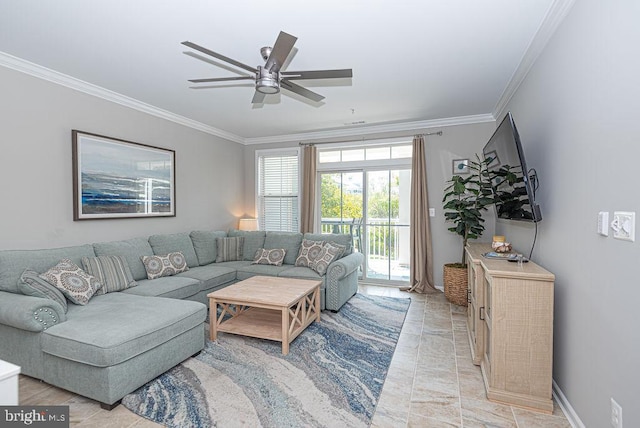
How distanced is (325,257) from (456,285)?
1.72 meters

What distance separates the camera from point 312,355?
2.77 metres

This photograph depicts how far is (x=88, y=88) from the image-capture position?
3.37 metres

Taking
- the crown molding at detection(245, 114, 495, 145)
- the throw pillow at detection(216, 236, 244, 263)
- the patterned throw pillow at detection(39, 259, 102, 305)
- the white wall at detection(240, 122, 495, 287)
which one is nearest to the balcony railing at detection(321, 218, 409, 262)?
the white wall at detection(240, 122, 495, 287)

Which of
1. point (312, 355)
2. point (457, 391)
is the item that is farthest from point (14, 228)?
point (457, 391)

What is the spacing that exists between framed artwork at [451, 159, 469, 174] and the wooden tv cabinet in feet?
9.01

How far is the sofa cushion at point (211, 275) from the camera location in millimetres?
3758

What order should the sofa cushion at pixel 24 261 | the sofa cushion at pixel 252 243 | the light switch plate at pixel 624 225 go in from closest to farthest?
the light switch plate at pixel 624 225 < the sofa cushion at pixel 24 261 < the sofa cushion at pixel 252 243

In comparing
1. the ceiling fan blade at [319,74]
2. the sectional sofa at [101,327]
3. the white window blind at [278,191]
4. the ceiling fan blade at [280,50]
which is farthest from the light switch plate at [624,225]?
the white window blind at [278,191]

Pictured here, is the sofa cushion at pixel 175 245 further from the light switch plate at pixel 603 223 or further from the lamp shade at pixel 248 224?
the light switch plate at pixel 603 223

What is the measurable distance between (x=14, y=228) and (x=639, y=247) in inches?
171

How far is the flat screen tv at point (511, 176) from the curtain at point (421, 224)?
1.61 m

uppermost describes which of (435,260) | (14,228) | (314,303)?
(14,228)

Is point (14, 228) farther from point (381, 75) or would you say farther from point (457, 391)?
point (457, 391)

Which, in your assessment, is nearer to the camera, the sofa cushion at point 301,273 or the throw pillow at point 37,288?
the throw pillow at point 37,288
